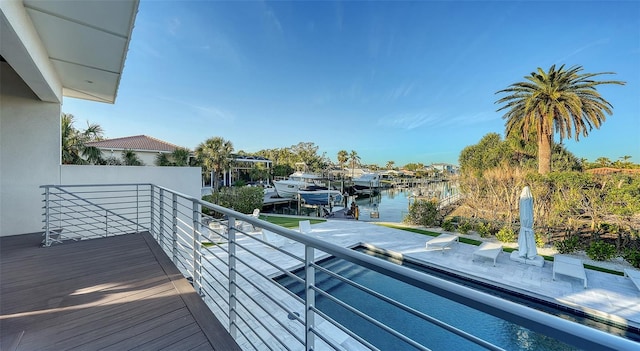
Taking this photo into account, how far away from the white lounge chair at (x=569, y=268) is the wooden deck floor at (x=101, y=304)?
27.2 feet

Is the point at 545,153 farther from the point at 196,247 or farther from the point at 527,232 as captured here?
the point at 196,247

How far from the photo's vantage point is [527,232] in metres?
7.76

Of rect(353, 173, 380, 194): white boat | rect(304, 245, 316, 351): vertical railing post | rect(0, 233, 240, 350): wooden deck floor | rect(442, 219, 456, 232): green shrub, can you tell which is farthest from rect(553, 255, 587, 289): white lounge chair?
rect(353, 173, 380, 194): white boat

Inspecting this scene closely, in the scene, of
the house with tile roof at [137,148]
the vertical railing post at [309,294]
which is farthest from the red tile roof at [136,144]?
the vertical railing post at [309,294]

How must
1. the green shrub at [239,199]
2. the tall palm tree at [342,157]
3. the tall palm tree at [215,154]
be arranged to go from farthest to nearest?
the tall palm tree at [342,157]
the tall palm tree at [215,154]
the green shrub at [239,199]

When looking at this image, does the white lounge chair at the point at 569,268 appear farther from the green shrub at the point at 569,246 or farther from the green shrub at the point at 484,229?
the green shrub at the point at 484,229

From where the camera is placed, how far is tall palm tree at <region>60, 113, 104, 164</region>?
9.99 meters

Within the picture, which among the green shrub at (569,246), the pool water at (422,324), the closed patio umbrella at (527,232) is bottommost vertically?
the pool water at (422,324)

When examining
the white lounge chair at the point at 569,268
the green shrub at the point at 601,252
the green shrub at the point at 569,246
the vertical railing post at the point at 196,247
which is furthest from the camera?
the green shrub at the point at 569,246

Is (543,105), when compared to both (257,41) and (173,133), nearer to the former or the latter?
(257,41)

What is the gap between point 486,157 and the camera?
22.7m

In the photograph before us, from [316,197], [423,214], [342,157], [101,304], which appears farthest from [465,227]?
[342,157]

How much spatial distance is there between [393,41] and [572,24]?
934 centimetres

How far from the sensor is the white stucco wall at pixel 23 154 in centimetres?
527
